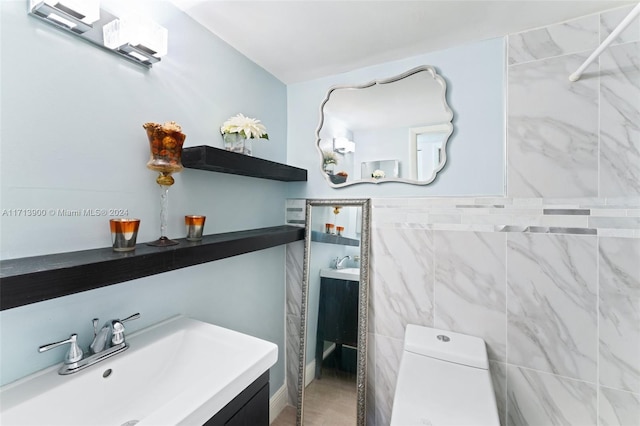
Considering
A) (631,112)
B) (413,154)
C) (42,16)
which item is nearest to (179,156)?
(42,16)

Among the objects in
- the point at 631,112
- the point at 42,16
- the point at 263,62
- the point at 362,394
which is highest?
the point at 263,62

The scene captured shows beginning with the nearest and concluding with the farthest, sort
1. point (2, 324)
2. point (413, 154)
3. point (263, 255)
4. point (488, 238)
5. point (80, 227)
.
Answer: point (2, 324) < point (80, 227) < point (488, 238) < point (413, 154) < point (263, 255)

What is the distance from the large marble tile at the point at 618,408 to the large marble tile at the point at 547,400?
0.09 feet

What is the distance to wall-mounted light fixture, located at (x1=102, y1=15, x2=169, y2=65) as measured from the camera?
36.9 inches

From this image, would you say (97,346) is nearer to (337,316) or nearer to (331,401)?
(337,316)

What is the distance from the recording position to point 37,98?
807mm

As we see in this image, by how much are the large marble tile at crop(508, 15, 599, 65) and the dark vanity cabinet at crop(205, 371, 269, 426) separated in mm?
1880

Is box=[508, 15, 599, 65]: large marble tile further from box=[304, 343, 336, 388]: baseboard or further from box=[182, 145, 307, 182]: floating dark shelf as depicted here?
box=[304, 343, 336, 388]: baseboard

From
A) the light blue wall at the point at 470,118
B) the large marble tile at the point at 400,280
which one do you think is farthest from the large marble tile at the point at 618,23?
the large marble tile at the point at 400,280

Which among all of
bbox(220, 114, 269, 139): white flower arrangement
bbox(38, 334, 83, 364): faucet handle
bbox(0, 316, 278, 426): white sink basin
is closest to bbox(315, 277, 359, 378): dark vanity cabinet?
bbox(0, 316, 278, 426): white sink basin

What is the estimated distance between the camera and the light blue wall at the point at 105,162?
2.54ft

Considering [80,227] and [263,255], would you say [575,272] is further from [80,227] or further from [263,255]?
[80,227]

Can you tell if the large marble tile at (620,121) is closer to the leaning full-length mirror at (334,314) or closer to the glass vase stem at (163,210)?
the leaning full-length mirror at (334,314)

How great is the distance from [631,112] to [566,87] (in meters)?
0.27
